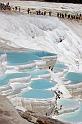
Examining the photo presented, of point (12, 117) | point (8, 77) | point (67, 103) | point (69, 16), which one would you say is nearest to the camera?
point (12, 117)

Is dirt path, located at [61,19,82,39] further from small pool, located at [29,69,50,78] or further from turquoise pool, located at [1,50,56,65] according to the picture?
small pool, located at [29,69,50,78]

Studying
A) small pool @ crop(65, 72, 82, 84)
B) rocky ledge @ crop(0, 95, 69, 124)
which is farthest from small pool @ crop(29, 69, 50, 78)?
rocky ledge @ crop(0, 95, 69, 124)

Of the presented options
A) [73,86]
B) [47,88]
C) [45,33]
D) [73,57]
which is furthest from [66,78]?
[45,33]

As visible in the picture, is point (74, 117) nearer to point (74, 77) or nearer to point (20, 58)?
point (74, 77)

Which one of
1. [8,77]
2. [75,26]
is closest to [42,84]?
[8,77]

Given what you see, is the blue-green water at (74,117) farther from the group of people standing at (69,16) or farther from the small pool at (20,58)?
the group of people standing at (69,16)

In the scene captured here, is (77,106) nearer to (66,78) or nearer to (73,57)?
(66,78)
